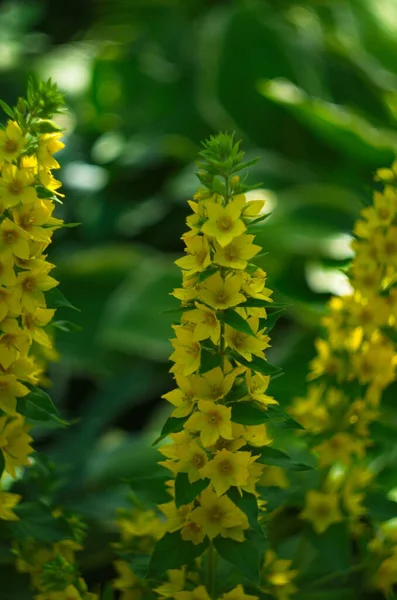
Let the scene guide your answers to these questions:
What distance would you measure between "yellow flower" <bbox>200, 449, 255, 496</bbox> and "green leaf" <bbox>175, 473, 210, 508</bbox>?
2 centimetres

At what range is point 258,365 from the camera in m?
0.85

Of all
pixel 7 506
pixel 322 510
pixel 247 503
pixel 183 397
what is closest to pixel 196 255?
pixel 183 397

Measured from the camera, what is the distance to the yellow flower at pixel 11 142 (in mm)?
850

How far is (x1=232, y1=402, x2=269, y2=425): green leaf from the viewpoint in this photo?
841 mm

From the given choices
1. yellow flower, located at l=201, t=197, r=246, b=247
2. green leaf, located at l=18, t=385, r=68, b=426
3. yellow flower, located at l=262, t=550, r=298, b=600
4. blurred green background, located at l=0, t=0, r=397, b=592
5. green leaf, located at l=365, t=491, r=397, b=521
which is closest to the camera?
yellow flower, located at l=201, t=197, r=246, b=247

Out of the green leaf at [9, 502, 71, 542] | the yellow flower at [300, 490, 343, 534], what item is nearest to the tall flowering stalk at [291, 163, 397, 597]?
the yellow flower at [300, 490, 343, 534]

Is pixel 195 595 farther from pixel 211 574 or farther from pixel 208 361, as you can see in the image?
pixel 208 361

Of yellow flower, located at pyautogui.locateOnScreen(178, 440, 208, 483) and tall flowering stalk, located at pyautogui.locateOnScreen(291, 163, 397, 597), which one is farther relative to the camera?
tall flowering stalk, located at pyautogui.locateOnScreen(291, 163, 397, 597)

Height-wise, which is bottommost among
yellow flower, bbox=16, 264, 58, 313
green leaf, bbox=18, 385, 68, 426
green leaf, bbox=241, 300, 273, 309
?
green leaf, bbox=18, 385, 68, 426

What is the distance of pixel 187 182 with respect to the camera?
2.26m

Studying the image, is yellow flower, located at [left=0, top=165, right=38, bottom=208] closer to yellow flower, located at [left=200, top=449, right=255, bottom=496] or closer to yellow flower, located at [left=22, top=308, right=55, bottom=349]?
yellow flower, located at [left=22, top=308, right=55, bottom=349]

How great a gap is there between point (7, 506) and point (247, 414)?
0.95 feet

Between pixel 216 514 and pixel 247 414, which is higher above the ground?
pixel 247 414

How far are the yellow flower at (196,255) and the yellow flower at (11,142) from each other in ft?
0.60
